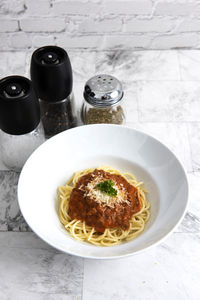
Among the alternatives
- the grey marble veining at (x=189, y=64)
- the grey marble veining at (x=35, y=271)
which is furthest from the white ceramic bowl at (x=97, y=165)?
the grey marble veining at (x=189, y=64)

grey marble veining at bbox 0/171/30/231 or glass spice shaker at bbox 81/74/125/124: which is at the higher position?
glass spice shaker at bbox 81/74/125/124

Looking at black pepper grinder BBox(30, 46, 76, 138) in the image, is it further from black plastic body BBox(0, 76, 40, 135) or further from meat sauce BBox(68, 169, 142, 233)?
meat sauce BBox(68, 169, 142, 233)

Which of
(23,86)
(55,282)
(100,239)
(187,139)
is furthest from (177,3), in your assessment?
(55,282)

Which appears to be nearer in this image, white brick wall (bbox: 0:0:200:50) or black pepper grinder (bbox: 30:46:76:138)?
black pepper grinder (bbox: 30:46:76:138)

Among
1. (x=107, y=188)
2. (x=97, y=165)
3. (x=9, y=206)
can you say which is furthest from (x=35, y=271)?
(x=97, y=165)

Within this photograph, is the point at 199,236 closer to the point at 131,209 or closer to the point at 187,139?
the point at 131,209

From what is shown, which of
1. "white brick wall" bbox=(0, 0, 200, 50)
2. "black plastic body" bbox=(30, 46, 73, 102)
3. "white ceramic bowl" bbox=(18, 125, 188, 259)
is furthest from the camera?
"white brick wall" bbox=(0, 0, 200, 50)

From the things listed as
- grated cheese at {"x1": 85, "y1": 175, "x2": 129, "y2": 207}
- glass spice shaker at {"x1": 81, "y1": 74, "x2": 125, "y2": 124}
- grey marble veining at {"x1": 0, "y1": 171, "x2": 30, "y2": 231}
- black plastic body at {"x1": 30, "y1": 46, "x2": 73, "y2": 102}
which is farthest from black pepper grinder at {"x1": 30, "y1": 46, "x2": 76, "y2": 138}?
grated cheese at {"x1": 85, "y1": 175, "x2": 129, "y2": 207}
